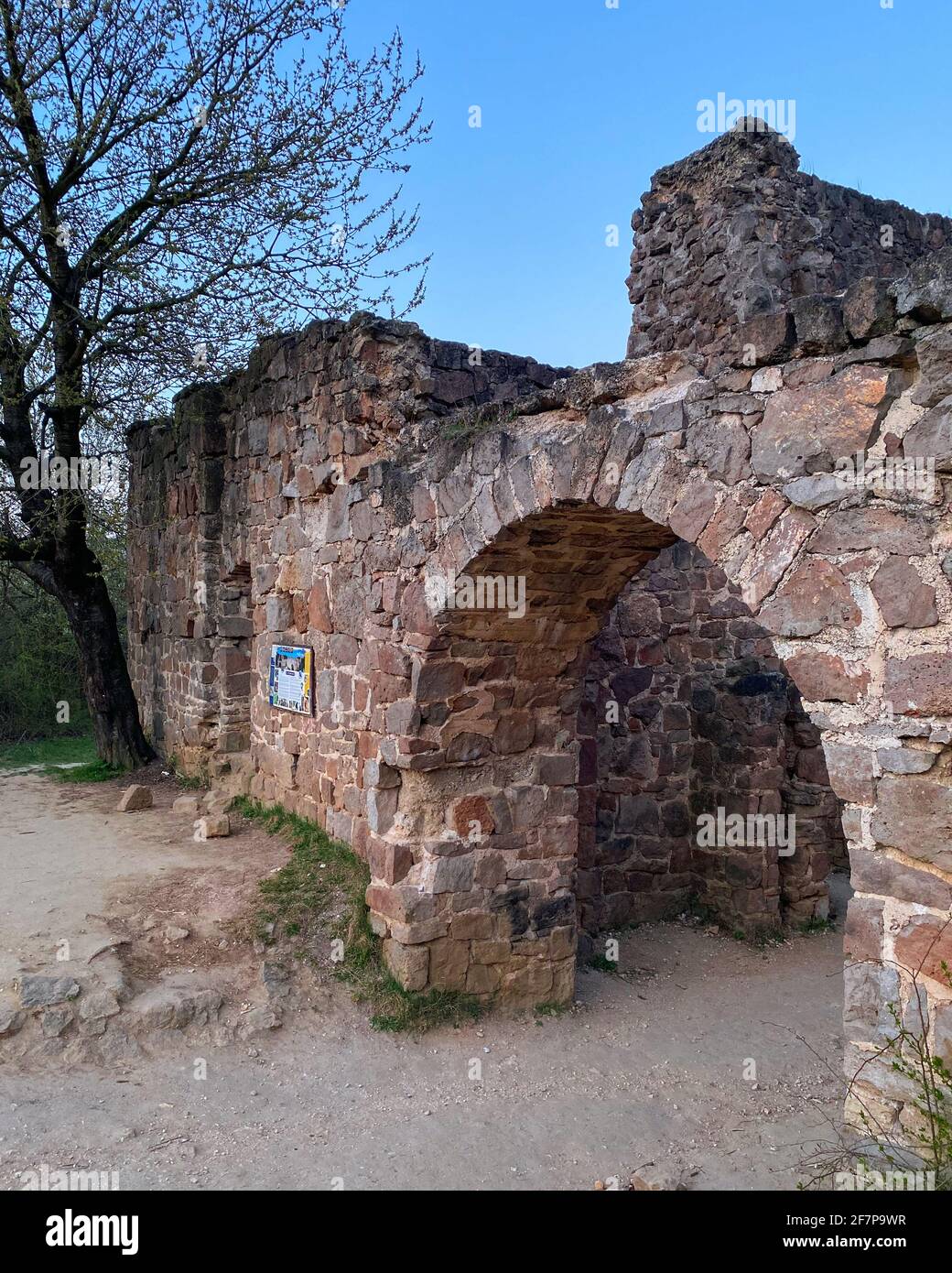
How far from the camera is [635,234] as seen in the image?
839cm

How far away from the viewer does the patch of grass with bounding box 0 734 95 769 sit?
1015 cm

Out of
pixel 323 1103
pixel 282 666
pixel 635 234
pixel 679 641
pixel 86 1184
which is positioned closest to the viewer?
pixel 86 1184

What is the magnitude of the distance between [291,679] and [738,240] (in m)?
4.78

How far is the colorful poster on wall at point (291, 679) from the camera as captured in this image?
21.4 ft

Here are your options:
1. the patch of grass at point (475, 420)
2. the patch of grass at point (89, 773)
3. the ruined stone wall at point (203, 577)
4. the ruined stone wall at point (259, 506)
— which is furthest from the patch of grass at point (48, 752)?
the patch of grass at point (475, 420)

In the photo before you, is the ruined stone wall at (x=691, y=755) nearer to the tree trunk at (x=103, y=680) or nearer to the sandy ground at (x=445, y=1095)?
the sandy ground at (x=445, y=1095)

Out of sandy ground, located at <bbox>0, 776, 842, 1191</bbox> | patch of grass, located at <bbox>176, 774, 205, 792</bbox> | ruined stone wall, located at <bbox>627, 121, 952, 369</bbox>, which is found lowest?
sandy ground, located at <bbox>0, 776, 842, 1191</bbox>

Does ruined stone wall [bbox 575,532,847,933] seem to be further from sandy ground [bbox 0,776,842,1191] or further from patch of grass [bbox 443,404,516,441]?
patch of grass [bbox 443,404,516,441]

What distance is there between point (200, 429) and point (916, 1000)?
22.7ft

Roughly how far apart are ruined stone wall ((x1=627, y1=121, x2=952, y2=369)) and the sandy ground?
4866 millimetres

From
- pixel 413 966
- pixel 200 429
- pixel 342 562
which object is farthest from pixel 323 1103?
pixel 200 429

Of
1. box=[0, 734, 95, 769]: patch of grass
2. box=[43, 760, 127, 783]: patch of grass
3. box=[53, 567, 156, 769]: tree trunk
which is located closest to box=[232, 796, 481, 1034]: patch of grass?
box=[43, 760, 127, 783]: patch of grass

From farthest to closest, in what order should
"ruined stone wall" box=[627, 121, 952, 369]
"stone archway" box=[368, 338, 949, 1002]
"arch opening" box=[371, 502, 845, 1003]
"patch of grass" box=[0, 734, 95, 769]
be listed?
"patch of grass" box=[0, 734, 95, 769]
"ruined stone wall" box=[627, 121, 952, 369]
"arch opening" box=[371, 502, 845, 1003]
"stone archway" box=[368, 338, 949, 1002]

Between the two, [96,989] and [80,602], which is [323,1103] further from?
[80,602]
